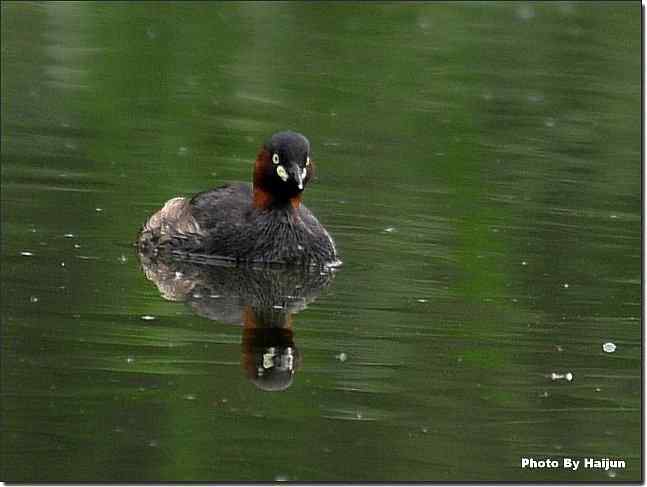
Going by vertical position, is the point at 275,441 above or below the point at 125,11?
above

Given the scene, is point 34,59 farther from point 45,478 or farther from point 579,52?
point 45,478

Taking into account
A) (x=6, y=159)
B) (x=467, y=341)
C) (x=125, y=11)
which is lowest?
(x=125, y=11)

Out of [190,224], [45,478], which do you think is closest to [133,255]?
[190,224]

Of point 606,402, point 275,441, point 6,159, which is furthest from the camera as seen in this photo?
point 6,159

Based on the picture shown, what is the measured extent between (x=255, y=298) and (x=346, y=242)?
6.49ft

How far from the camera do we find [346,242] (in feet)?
45.5

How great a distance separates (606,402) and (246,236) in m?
3.84

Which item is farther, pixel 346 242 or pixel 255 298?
pixel 346 242

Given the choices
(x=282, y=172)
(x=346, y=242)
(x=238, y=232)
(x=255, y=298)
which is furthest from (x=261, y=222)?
(x=255, y=298)

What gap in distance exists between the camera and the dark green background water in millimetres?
9305

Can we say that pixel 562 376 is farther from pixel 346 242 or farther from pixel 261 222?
pixel 346 242

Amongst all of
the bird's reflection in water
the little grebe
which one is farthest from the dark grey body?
the bird's reflection in water

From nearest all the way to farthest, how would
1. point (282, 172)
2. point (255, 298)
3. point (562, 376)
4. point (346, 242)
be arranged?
1. point (562, 376)
2. point (255, 298)
3. point (282, 172)
4. point (346, 242)

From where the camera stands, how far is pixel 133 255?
13.1 meters
